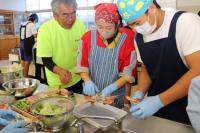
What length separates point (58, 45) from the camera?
6.07ft

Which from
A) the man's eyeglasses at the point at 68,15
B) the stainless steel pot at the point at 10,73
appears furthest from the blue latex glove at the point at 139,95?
the stainless steel pot at the point at 10,73

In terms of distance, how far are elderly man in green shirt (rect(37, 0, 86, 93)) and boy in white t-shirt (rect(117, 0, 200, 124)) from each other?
0.66m

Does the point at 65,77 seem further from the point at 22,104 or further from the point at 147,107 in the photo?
the point at 147,107

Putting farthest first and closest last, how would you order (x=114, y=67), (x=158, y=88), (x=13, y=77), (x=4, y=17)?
(x=4, y=17), (x=13, y=77), (x=114, y=67), (x=158, y=88)

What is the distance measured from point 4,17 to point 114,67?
766cm

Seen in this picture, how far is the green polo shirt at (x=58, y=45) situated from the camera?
1.81m

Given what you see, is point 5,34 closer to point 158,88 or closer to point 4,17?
point 4,17

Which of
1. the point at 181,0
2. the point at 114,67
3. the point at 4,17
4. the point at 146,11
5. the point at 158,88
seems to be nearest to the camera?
the point at 146,11

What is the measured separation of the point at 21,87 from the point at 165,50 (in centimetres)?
108

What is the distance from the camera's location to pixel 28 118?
1.21 metres

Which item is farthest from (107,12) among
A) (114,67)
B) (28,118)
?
(28,118)

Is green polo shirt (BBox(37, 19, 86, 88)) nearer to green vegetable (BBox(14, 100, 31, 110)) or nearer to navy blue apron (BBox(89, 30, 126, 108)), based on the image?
navy blue apron (BBox(89, 30, 126, 108))

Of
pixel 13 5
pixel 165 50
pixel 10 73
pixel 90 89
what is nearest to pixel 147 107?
pixel 165 50

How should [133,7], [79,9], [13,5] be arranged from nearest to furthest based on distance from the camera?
1. [133,7]
2. [79,9]
3. [13,5]
